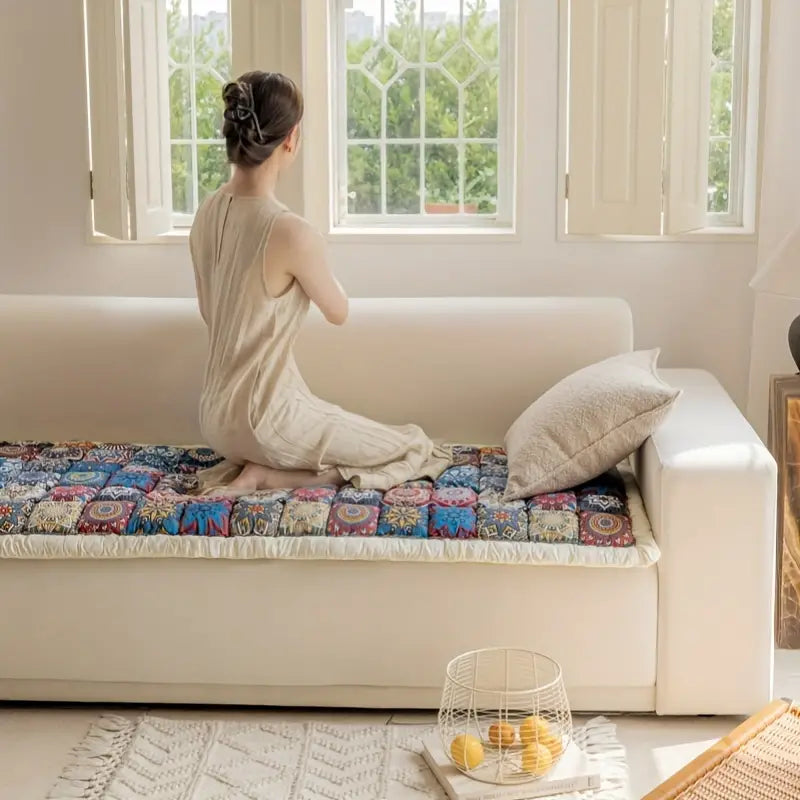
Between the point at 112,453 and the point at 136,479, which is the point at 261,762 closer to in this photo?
the point at 136,479

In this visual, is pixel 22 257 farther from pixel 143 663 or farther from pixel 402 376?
pixel 143 663

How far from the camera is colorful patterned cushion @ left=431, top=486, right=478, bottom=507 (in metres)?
3.04

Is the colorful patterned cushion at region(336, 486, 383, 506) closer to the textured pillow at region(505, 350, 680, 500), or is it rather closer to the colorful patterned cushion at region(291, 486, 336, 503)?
the colorful patterned cushion at region(291, 486, 336, 503)

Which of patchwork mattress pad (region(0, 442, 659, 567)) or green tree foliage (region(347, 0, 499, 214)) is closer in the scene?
patchwork mattress pad (region(0, 442, 659, 567))

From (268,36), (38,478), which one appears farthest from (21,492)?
(268,36)

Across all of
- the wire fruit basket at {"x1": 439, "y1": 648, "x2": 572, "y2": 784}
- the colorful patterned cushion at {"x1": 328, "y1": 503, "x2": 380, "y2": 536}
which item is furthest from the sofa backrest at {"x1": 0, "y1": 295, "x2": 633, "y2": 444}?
the wire fruit basket at {"x1": 439, "y1": 648, "x2": 572, "y2": 784}

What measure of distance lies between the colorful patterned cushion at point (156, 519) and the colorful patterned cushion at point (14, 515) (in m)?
0.24

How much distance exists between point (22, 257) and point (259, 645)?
1.92 meters

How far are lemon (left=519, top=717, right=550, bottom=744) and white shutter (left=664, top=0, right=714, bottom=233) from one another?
A: 73.1 inches

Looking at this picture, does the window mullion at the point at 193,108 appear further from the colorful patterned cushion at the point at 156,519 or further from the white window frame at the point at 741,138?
the colorful patterned cushion at the point at 156,519

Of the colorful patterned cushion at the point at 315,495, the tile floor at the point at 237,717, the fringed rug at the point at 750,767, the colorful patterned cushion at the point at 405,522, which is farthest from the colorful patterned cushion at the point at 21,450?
the fringed rug at the point at 750,767

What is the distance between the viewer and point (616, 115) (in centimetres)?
398

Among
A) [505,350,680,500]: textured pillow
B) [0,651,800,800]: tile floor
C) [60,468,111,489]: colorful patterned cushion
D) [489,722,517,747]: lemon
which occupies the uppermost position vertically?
[505,350,680,500]: textured pillow

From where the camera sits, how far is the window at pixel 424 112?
167 inches
